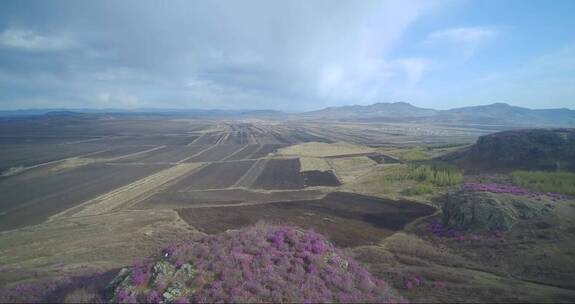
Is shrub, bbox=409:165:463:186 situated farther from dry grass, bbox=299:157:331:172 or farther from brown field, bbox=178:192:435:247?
dry grass, bbox=299:157:331:172

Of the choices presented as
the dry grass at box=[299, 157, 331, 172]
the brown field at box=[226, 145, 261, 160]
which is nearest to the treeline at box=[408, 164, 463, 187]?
the dry grass at box=[299, 157, 331, 172]

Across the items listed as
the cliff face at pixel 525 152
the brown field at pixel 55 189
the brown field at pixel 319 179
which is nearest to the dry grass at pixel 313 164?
the brown field at pixel 319 179

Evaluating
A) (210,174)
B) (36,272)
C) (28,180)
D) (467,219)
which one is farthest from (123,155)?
(467,219)

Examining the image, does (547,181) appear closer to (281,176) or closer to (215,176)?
(281,176)

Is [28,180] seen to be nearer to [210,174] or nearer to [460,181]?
[210,174]

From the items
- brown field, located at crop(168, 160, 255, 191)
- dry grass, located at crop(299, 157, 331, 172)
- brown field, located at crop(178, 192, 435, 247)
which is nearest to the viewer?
brown field, located at crop(178, 192, 435, 247)

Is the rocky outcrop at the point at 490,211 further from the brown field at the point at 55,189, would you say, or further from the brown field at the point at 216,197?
the brown field at the point at 55,189

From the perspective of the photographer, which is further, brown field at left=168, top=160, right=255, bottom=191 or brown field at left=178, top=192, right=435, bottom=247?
brown field at left=168, top=160, right=255, bottom=191
